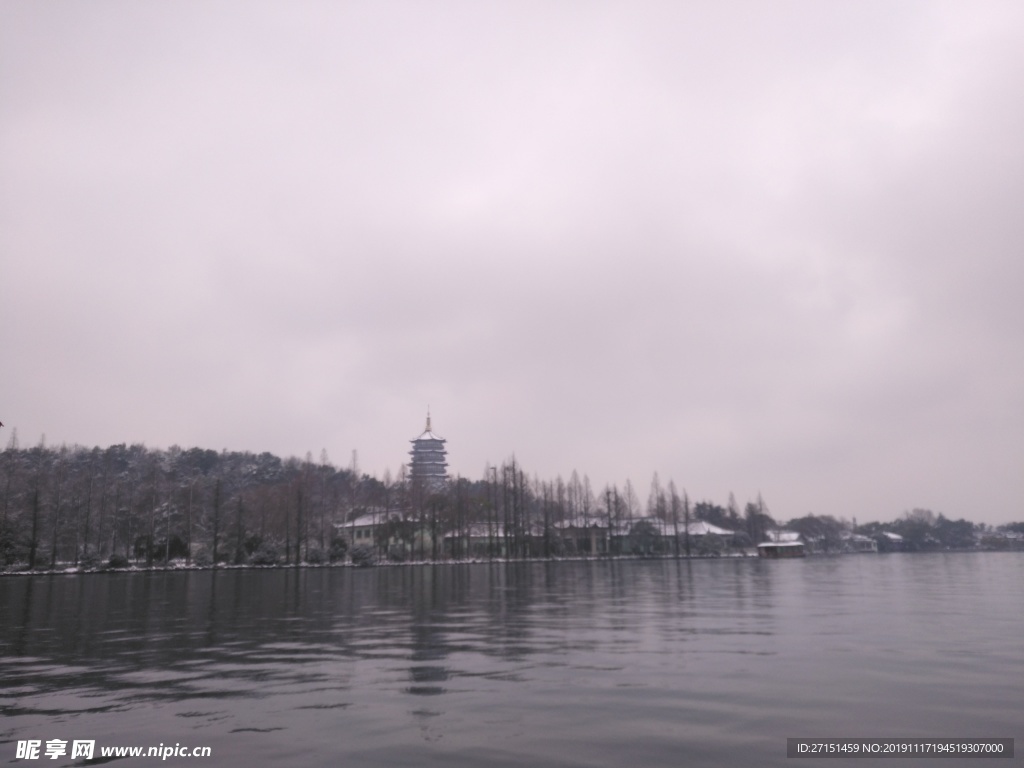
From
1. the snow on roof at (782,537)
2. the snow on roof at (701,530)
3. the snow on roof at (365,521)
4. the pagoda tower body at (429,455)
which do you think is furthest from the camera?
the pagoda tower body at (429,455)

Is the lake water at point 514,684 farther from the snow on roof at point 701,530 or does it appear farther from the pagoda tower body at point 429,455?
the pagoda tower body at point 429,455

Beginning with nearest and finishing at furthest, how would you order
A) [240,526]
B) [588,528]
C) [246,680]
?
[246,680] < [240,526] < [588,528]

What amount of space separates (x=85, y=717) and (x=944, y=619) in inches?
854

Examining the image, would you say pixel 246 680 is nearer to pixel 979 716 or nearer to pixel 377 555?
pixel 979 716

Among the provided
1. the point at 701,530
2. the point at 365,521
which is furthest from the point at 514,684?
the point at 701,530

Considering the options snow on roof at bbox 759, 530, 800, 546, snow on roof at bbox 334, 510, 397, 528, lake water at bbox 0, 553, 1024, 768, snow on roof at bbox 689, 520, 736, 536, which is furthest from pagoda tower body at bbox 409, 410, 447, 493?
lake water at bbox 0, 553, 1024, 768

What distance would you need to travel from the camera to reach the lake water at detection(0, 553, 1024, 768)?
8.66m

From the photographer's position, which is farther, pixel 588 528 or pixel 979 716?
pixel 588 528

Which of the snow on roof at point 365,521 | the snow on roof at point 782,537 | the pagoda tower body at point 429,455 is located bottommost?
the snow on roof at point 782,537

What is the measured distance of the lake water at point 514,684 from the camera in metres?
8.66

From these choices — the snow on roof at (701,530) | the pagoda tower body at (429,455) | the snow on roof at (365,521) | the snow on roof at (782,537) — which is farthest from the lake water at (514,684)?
the pagoda tower body at (429,455)

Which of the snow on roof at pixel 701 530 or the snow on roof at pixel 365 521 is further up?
the snow on roof at pixel 365 521

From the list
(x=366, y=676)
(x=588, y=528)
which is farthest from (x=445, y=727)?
(x=588, y=528)

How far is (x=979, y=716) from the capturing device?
31.4ft
